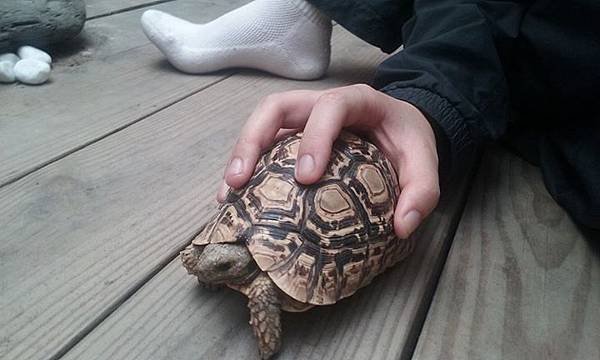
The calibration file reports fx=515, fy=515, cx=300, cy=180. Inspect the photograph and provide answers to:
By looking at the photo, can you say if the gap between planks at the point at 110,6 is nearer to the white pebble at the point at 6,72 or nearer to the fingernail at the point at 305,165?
the white pebble at the point at 6,72

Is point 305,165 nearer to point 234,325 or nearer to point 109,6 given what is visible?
point 234,325

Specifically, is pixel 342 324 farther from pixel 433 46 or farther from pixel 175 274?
pixel 433 46

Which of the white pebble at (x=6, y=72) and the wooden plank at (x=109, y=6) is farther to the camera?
the wooden plank at (x=109, y=6)

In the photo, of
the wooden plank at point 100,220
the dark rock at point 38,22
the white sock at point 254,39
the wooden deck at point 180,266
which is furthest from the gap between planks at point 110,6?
the wooden plank at point 100,220

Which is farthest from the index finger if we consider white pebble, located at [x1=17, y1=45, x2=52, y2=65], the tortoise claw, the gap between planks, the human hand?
the gap between planks

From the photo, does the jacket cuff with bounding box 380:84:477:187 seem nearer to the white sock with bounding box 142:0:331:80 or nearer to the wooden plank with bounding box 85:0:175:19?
the white sock with bounding box 142:0:331:80

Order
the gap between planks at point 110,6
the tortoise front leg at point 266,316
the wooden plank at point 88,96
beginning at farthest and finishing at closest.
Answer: the gap between planks at point 110,6
the wooden plank at point 88,96
the tortoise front leg at point 266,316
